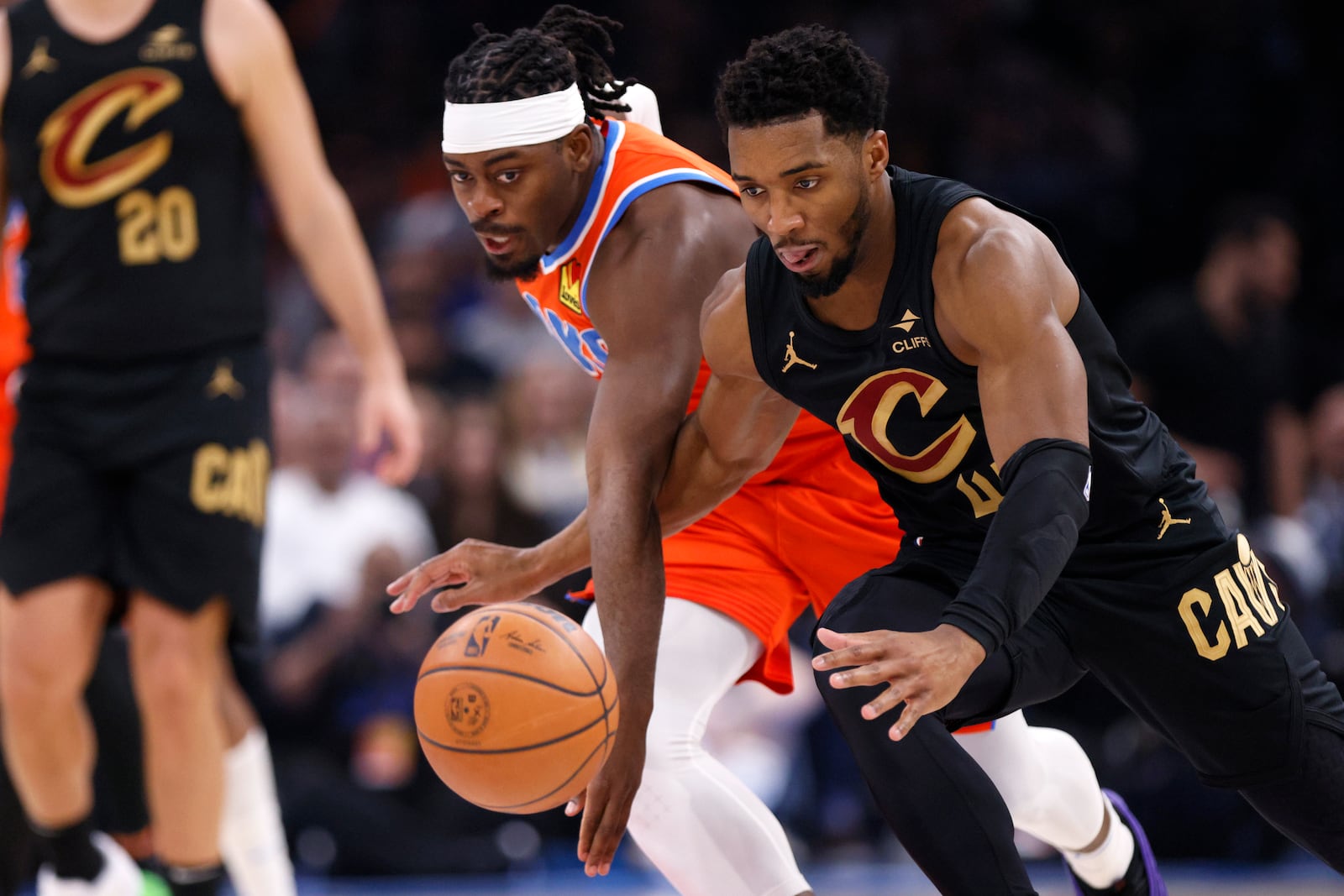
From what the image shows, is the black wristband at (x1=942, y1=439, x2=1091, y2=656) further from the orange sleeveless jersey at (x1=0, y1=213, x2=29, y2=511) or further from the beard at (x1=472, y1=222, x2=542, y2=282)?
the orange sleeveless jersey at (x1=0, y1=213, x2=29, y2=511)

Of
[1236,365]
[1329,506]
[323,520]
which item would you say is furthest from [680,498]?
[1329,506]

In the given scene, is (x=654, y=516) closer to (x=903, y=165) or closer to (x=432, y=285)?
(x=432, y=285)

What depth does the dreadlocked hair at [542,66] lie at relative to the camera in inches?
146

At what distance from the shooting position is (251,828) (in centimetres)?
438

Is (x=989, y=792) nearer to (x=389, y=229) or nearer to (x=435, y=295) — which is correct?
(x=435, y=295)

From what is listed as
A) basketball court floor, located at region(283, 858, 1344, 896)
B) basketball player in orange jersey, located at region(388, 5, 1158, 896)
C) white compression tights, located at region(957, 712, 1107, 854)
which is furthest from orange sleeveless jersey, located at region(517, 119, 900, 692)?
basketball court floor, located at region(283, 858, 1344, 896)

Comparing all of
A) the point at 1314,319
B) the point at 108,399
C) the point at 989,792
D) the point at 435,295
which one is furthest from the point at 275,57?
the point at 1314,319

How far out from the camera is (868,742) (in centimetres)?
308

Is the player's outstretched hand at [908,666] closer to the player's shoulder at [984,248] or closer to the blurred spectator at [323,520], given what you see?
the player's shoulder at [984,248]

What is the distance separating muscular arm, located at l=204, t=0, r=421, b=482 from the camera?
14.3ft

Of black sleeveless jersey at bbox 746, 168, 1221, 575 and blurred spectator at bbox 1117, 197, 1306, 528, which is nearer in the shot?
black sleeveless jersey at bbox 746, 168, 1221, 575

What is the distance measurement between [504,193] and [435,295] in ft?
16.2

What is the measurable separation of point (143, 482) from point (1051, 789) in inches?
92.3

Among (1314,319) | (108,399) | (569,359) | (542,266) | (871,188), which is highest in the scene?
(871,188)
